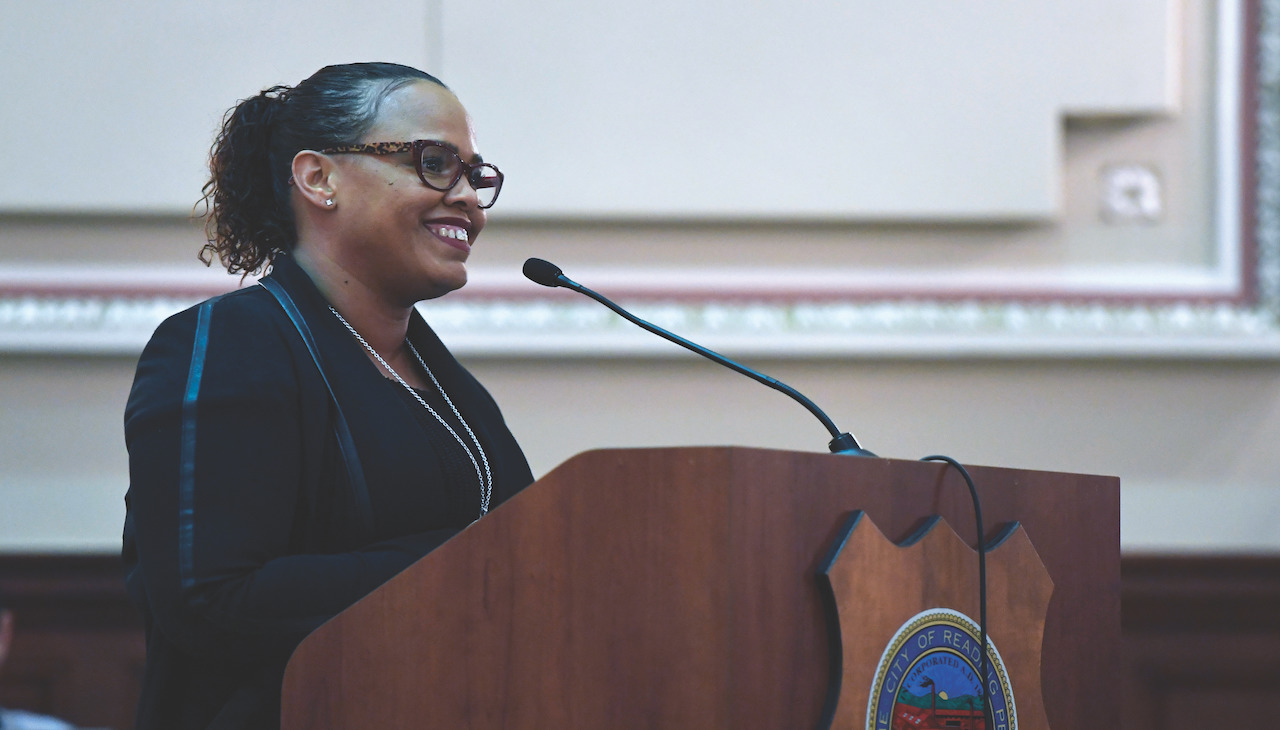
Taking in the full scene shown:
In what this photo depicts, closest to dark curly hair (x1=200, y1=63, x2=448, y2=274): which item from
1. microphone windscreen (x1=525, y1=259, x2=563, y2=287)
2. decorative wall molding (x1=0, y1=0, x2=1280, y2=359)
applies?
microphone windscreen (x1=525, y1=259, x2=563, y2=287)

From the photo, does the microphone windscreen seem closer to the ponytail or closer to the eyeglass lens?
the eyeglass lens

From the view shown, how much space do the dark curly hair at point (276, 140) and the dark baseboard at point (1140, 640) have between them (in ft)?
5.14

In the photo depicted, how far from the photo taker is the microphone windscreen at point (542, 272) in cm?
155

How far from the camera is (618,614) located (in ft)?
3.51

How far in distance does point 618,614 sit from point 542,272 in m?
0.60

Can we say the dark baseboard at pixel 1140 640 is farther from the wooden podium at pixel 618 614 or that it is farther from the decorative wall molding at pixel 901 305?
the wooden podium at pixel 618 614

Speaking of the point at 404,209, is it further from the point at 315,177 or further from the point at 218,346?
the point at 218,346

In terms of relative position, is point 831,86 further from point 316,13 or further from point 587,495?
point 587,495

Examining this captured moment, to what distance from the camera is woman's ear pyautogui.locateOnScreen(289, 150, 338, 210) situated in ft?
5.15

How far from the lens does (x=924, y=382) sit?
3154mm

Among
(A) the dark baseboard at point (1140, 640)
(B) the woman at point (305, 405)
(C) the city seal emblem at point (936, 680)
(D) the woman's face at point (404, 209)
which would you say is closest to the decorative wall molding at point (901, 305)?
(A) the dark baseboard at point (1140, 640)

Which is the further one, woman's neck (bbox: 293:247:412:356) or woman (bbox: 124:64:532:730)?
woman's neck (bbox: 293:247:412:356)

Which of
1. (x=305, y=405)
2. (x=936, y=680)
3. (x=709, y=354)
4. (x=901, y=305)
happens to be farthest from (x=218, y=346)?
(x=901, y=305)

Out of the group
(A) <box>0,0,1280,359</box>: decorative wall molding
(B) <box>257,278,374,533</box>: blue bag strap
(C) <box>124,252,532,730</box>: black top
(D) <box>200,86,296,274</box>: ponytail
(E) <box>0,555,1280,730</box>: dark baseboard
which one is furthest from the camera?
(A) <box>0,0,1280,359</box>: decorative wall molding
